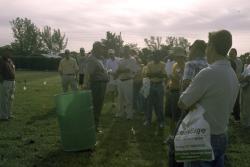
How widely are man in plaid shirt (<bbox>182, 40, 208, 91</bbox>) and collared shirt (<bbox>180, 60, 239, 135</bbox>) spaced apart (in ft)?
5.80

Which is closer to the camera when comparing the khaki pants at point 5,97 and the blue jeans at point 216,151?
the blue jeans at point 216,151

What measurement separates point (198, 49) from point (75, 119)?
118 inches

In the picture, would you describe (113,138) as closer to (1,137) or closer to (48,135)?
(48,135)

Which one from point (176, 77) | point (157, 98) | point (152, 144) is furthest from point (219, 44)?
point (157, 98)

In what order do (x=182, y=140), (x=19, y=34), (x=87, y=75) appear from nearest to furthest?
1. (x=182, y=140)
2. (x=87, y=75)
3. (x=19, y=34)

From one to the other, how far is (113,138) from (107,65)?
5224 mm

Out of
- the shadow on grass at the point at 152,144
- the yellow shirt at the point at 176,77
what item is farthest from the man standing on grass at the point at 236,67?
the yellow shirt at the point at 176,77

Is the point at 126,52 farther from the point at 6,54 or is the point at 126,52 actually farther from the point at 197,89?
the point at 197,89

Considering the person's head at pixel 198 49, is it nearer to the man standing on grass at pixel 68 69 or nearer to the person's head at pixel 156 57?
the person's head at pixel 156 57

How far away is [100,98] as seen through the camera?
10320 millimetres

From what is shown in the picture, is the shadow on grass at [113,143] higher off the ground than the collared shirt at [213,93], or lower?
lower

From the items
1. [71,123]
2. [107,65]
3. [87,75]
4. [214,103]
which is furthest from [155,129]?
[214,103]

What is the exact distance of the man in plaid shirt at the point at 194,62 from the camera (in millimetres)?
6074

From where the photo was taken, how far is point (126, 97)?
1292 centimetres
